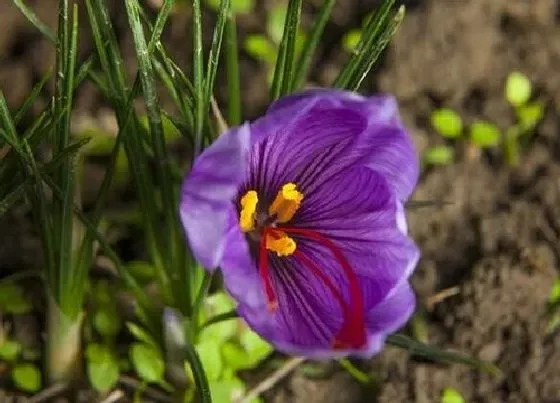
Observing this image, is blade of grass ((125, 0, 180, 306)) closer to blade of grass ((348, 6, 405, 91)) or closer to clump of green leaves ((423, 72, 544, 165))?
blade of grass ((348, 6, 405, 91))

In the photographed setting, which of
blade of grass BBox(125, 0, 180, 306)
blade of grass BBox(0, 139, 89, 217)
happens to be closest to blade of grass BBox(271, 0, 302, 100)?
blade of grass BBox(125, 0, 180, 306)

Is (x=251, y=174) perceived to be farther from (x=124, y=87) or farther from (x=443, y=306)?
(x=443, y=306)

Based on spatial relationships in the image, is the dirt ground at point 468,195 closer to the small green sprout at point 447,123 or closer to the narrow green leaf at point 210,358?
the small green sprout at point 447,123

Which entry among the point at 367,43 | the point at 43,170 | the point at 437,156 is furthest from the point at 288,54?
the point at 437,156

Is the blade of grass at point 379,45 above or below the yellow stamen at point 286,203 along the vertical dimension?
above

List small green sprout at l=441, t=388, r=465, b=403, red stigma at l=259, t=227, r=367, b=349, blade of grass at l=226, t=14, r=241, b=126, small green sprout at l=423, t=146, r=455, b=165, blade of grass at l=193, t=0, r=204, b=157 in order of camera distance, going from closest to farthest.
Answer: red stigma at l=259, t=227, r=367, b=349
blade of grass at l=193, t=0, r=204, b=157
blade of grass at l=226, t=14, r=241, b=126
small green sprout at l=441, t=388, r=465, b=403
small green sprout at l=423, t=146, r=455, b=165

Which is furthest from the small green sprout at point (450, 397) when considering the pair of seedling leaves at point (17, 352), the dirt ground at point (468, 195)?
the pair of seedling leaves at point (17, 352)
